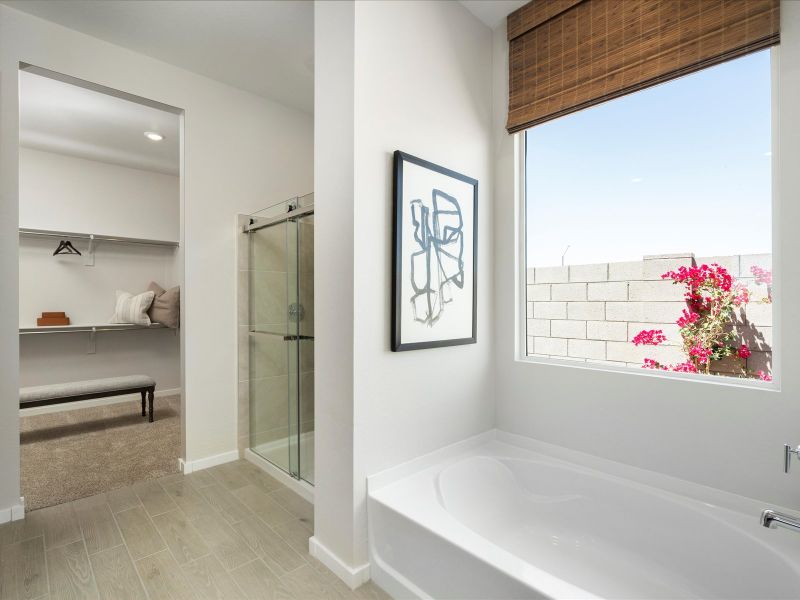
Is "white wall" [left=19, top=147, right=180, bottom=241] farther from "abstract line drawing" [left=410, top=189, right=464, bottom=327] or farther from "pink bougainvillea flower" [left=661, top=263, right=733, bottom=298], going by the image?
"pink bougainvillea flower" [left=661, top=263, right=733, bottom=298]

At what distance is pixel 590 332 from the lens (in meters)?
2.10

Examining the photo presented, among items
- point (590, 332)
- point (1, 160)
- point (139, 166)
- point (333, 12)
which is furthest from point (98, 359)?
point (590, 332)

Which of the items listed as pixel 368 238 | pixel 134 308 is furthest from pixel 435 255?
pixel 134 308

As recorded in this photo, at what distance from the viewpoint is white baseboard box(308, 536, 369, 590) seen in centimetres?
165

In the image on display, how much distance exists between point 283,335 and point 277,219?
768mm

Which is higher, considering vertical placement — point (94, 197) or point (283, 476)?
point (94, 197)

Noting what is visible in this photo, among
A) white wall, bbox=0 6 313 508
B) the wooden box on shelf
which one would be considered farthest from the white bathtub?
the wooden box on shelf

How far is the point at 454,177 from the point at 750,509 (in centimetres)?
180

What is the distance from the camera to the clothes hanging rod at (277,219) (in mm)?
2505

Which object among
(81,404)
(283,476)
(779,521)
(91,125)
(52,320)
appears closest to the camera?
(779,521)

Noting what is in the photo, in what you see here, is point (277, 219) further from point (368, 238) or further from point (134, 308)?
point (134, 308)

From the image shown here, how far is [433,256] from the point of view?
196 centimetres

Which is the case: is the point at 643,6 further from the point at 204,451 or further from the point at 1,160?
the point at 204,451

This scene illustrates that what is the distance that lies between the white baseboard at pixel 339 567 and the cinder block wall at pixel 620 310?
1361mm
